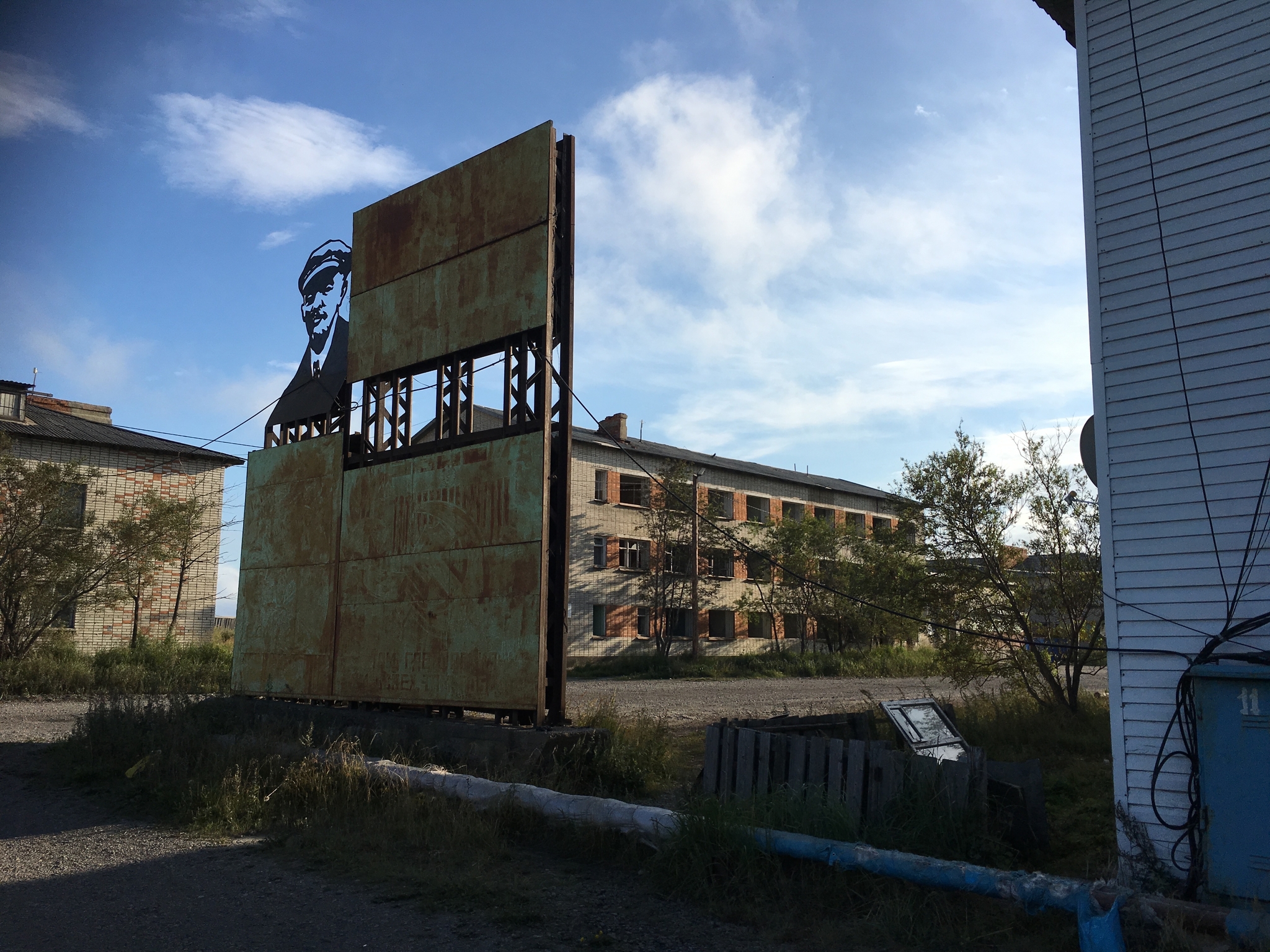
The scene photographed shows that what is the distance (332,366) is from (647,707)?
29.2 feet

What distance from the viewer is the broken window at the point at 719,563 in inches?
1563

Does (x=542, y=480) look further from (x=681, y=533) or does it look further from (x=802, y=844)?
(x=681, y=533)

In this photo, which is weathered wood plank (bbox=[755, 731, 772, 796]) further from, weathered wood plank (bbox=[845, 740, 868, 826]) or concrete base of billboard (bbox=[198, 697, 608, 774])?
concrete base of billboard (bbox=[198, 697, 608, 774])

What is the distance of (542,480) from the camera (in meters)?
9.73

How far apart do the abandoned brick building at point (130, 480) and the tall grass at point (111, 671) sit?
10.0ft

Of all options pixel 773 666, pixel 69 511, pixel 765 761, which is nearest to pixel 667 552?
pixel 773 666

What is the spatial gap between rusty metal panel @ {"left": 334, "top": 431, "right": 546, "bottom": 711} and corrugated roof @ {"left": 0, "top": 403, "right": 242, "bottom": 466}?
55.1 ft

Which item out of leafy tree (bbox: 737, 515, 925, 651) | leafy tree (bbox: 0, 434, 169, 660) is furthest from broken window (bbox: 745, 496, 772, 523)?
leafy tree (bbox: 0, 434, 169, 660)

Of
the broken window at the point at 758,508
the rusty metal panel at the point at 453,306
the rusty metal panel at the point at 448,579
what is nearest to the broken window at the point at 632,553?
the broken window at the point at 758,508

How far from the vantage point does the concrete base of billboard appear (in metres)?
8.88

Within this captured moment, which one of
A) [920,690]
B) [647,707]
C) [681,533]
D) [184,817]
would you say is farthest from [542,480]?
[681,533]

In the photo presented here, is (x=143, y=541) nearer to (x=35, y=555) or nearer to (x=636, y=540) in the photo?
(x=35, y=555)

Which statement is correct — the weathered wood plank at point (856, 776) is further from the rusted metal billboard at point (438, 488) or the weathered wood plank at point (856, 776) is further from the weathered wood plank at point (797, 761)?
the rusted metal billboard at point (438, 488)

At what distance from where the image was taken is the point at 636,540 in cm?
3966
